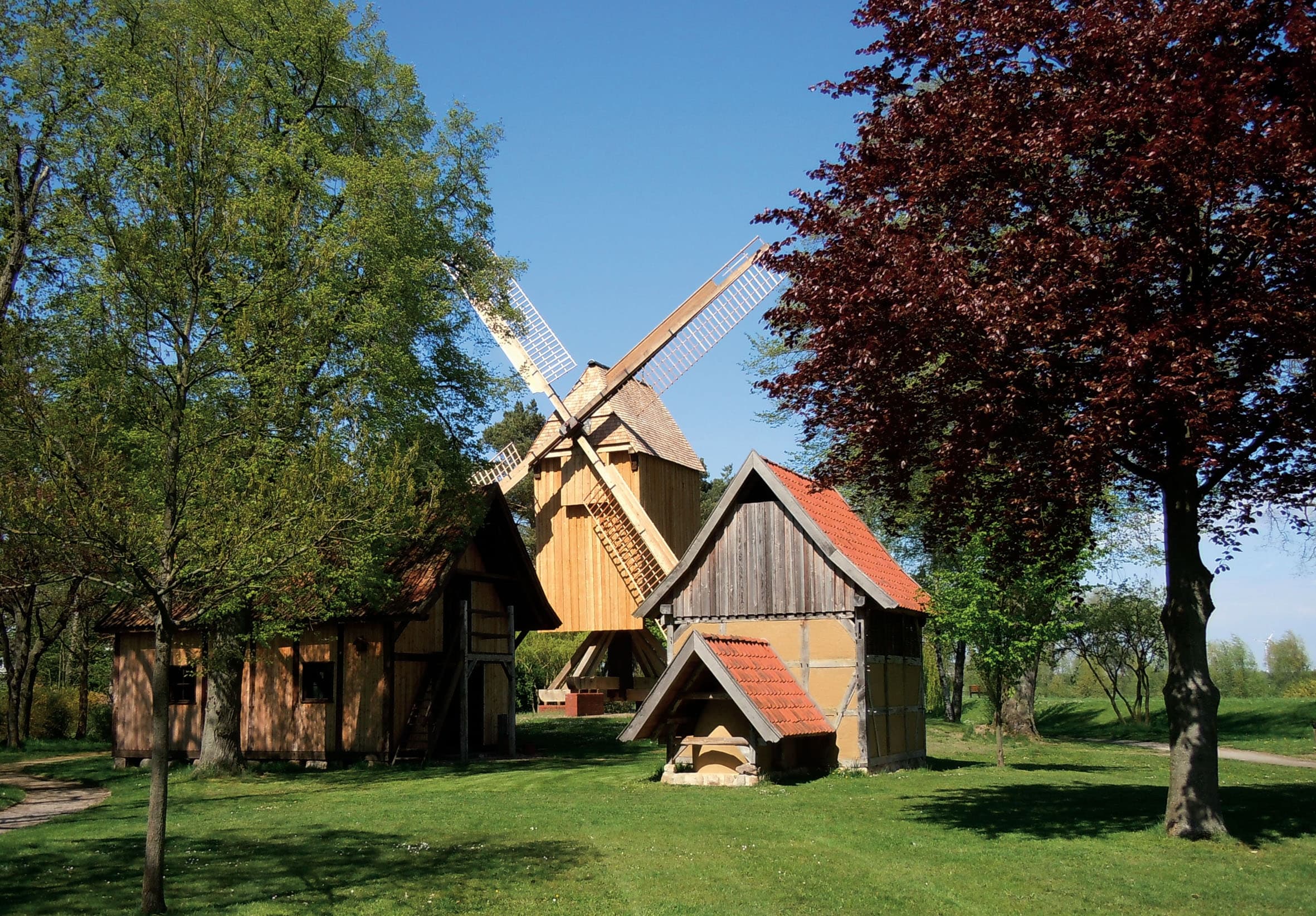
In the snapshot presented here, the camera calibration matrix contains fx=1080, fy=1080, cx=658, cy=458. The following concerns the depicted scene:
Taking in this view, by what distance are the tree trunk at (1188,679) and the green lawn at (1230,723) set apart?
66.6 feet

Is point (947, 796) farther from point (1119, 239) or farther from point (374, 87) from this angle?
point (374, 87)

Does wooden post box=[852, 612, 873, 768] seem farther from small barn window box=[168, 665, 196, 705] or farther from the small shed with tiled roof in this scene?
small barn window box=[168, 665, 196, 705]

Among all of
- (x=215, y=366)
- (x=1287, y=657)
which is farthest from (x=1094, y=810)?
(x=1287, y=657)

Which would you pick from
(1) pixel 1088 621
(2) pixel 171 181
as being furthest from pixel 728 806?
(1) pixel 1088 621

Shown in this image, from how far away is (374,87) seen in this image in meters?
25.7

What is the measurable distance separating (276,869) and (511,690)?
16600 mm

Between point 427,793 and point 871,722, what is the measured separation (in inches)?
357

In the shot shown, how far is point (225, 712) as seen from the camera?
2288 cm

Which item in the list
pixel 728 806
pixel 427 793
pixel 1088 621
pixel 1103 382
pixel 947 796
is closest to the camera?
pixel 1103 382

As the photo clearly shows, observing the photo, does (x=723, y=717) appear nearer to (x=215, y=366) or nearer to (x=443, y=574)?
(x=443, y=574)

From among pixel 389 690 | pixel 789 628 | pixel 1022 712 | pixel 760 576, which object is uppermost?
pixel 760 576

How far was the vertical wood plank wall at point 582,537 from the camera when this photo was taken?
127 ft

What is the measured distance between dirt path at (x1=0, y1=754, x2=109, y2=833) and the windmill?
52.7ft

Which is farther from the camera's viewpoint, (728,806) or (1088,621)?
(1088,621)
